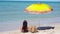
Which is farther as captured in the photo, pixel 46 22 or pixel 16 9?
pixel 16 9

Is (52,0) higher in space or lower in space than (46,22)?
higher

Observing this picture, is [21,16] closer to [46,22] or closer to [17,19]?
[17,19]

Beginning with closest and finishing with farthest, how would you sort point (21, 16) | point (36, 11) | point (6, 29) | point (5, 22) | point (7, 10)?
point (36, 11) < point (6, 29) < point (5, 22) < point (21, 16) < point (7, 10)

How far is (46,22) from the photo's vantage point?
8.21 ft

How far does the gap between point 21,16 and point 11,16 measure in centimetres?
18

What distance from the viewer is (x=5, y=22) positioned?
7.81 ft

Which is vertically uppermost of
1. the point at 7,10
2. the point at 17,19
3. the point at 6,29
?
the point at 7,10

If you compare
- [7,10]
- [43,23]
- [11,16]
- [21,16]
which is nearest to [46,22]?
[43,23]

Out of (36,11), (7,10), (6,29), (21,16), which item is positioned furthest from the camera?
(7,10)

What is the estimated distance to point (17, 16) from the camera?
2.64 meters

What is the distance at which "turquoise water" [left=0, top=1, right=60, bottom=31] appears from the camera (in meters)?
2.32

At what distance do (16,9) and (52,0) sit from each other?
2.31ft

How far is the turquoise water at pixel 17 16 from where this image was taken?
2324 mm

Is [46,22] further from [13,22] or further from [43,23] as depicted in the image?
[13,22]
